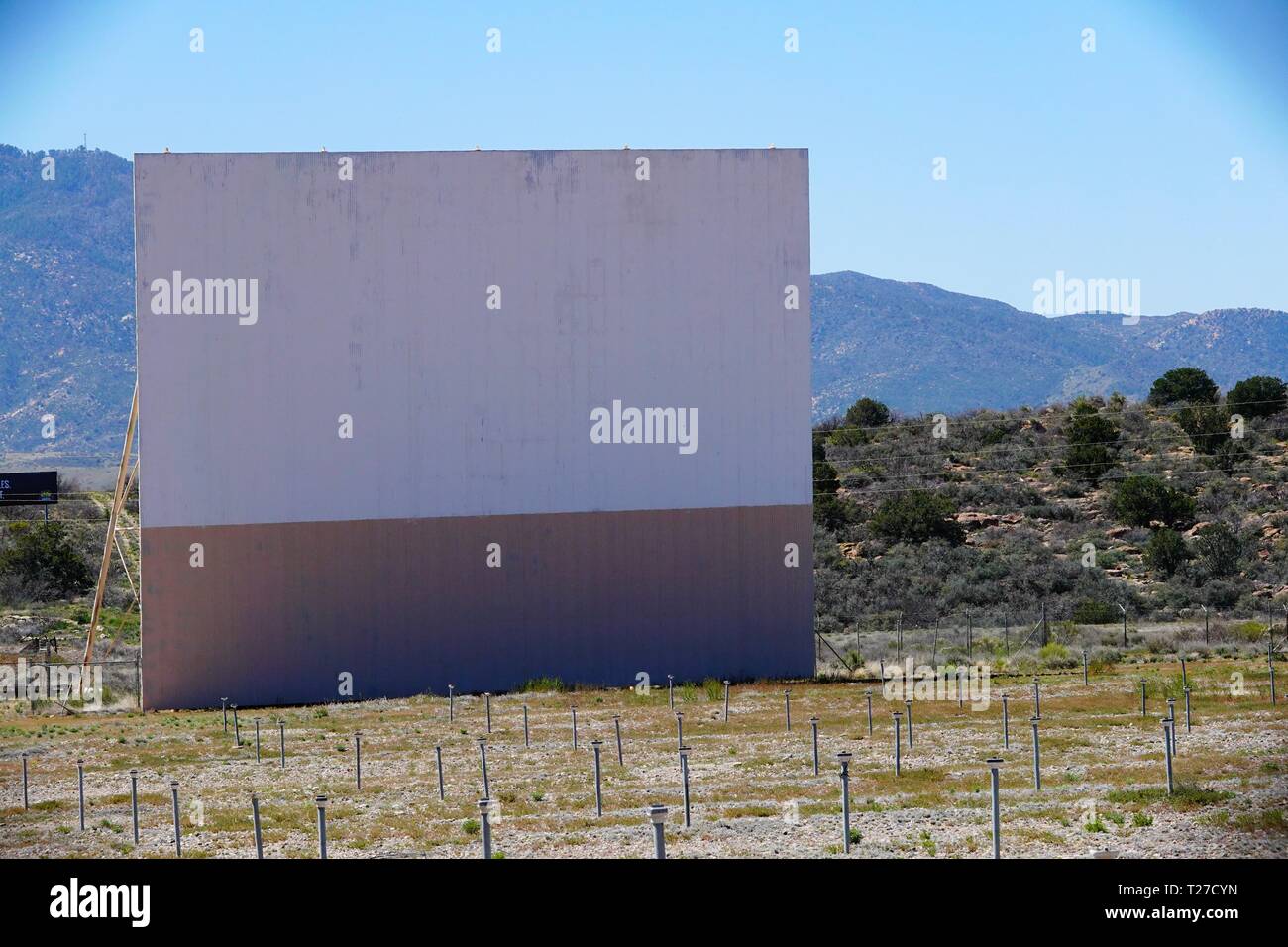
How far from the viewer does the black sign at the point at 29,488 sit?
232ft

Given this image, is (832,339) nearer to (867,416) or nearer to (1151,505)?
(867,416)

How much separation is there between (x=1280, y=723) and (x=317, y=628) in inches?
751

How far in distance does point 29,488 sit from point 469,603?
48.2 metres

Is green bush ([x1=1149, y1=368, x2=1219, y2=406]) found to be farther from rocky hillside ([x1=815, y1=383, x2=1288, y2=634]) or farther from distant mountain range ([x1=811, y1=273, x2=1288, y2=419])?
distant mountain range ([x1=811, y1=273, x2=1288, y2=419])

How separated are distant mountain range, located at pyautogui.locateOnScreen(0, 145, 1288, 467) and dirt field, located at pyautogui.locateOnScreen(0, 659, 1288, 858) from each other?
344 feet

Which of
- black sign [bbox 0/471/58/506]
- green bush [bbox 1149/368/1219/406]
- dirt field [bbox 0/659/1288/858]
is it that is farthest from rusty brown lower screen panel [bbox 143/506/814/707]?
green bush [bbox 1149/368/1219/406]

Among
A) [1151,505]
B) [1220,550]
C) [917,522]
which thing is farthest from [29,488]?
[1220,550]

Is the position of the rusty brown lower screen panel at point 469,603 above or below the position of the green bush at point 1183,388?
below

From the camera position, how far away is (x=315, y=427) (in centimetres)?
3216

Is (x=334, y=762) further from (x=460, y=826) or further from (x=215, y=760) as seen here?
(x=460, y=826)

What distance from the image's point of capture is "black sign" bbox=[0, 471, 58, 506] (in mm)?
70562

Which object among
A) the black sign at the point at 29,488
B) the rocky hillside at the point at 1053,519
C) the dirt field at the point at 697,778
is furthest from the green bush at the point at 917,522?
the black sign at the point at 29,488

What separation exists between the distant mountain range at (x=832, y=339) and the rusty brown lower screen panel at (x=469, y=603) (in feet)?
321

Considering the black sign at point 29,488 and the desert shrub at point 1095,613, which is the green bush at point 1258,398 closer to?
the desert shrub at point 1095,613
